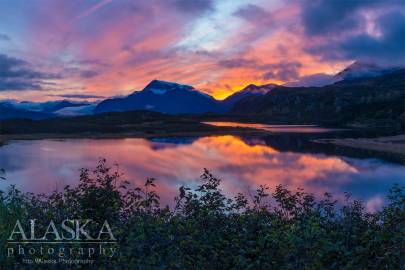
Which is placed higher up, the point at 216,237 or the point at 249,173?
the point at 216,237

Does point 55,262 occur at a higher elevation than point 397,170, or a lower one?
higher

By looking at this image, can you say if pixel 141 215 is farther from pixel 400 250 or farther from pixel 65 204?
pixel 400 250

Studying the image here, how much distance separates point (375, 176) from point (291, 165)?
12509 mm

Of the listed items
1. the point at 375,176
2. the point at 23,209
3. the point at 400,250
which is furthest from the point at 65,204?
the point at 375,176

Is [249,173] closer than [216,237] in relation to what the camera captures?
No

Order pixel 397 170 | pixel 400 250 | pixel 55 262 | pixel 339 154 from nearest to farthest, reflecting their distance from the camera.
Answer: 1. pixel 400 250
2. pixel 55 262
3. pixel 397 170
4. pixel 339 154

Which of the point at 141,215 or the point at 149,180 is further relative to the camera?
the point at 149,180

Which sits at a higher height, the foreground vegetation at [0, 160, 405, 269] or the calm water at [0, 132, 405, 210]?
the foreground vegetation at [0, 160, 405, 269]

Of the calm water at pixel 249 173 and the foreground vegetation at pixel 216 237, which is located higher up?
the foreground vegetation at pixel 216 237

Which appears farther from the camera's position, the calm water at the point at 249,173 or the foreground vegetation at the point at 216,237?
the calm water at the point at 249,173

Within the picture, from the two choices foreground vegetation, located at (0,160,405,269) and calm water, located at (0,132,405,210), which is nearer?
foreground vegetation, located at (0,160,405,269)

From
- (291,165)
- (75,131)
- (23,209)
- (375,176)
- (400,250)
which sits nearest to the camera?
(400,250)

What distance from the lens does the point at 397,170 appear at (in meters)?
51.6

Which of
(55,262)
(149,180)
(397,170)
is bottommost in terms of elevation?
(397,170)
